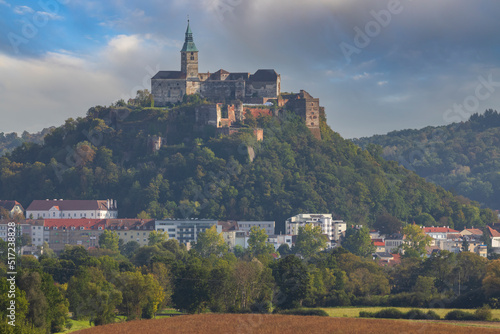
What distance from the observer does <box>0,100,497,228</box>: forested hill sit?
520 ft

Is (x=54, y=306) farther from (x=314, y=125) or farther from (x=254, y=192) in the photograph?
(x=314, y=125)

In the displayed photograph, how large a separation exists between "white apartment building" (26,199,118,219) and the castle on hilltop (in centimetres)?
2018

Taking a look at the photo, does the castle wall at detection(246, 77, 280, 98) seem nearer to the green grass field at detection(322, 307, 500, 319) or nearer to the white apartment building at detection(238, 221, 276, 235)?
the white apartment building at detection(238, 221, 276, 235)

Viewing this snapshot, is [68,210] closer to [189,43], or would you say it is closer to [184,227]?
[184,227]

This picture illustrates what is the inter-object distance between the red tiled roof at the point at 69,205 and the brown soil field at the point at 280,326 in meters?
79.6

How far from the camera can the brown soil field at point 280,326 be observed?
2901 inches

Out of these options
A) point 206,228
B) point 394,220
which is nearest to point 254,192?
point 206,228

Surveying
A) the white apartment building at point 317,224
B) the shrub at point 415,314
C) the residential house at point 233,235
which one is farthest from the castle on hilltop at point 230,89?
the shrub at point 415,314

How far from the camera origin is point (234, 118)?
161 metres

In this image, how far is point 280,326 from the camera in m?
76.5

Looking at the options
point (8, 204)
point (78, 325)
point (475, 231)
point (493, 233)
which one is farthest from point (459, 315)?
point (8, 204)

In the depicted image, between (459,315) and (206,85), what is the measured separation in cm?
8972

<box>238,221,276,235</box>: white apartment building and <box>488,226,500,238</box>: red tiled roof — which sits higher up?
<box>238,221,276,235</box>: white apartment building

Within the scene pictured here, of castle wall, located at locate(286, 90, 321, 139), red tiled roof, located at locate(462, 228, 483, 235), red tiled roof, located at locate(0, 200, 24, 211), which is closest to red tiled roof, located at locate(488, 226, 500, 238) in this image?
red tiled roof, located at locate(462, 228, 483, 235)
